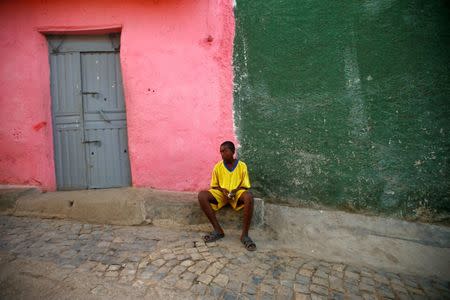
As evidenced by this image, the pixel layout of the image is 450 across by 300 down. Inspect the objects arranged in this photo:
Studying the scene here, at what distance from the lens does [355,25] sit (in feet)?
12.6

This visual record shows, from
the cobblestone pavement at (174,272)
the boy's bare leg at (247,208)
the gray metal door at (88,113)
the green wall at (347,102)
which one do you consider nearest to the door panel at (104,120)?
the gray metal door at (88,113)

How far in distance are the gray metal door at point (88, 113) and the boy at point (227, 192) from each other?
1.69 metres

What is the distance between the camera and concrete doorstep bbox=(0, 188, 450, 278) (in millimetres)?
3326

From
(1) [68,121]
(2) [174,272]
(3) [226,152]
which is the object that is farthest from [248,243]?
(1) [68,121]

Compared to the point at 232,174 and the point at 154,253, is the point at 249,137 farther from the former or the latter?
the point at 154,253

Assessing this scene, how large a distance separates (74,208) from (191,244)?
5.84ft

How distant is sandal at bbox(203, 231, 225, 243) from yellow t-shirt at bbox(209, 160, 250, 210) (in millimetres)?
311

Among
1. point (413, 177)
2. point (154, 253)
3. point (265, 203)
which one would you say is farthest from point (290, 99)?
point (154, 253)

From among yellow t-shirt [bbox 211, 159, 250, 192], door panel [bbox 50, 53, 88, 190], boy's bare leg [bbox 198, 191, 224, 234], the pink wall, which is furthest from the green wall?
door panel [bbox 50, 53, 88, 190]

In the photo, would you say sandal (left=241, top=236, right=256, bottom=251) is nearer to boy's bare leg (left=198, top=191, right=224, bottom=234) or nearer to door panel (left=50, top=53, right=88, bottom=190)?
boy's bare leg (left=198, top=191, right=224, bottom=234)

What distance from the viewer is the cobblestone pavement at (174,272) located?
8.73 feet

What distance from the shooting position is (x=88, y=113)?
182 inches

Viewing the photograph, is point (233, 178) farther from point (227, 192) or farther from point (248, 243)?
point (248, 243)

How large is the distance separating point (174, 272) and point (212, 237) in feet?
2.41
